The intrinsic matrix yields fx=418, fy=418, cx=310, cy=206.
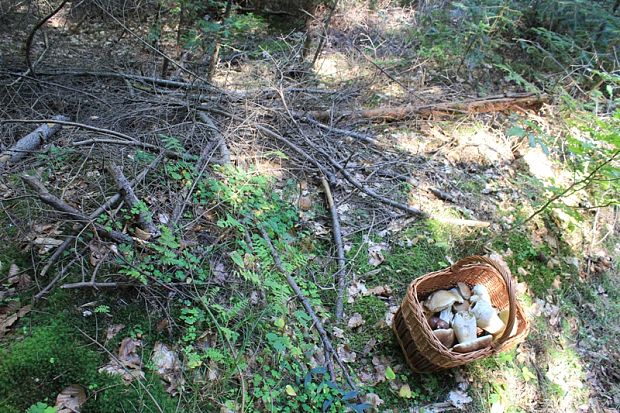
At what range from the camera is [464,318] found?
3.01m

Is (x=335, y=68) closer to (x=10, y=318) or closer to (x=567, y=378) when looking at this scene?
(x=567, y=378)

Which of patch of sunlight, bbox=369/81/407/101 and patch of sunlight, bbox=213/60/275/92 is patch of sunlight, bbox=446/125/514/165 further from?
patch of sunlight, bbox=213/60/275/92

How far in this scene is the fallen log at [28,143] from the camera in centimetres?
→ 337

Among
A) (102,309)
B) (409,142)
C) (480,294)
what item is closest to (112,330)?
(102,309)

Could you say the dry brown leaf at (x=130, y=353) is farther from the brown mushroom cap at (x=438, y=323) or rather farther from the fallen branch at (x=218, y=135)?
the brown mushroom cap at (x=438, y=323)

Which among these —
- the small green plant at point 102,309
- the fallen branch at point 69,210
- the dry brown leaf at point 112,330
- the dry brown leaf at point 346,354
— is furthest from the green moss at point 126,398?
the dry brown leaf at point 346,354

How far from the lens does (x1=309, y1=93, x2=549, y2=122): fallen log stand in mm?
5301

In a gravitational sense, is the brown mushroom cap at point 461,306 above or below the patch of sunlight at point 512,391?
above

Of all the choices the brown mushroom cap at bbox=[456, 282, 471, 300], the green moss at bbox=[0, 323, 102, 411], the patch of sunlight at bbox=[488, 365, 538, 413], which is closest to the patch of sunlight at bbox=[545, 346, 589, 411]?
the patch of sunlight at bbox=[488, 365, 538, 413]

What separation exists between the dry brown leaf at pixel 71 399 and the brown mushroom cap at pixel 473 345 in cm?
229

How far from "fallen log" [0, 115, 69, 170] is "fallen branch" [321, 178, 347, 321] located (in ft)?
8.35

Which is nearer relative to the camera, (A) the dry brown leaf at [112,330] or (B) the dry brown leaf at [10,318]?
(B) the dry brown leaf at [10,318]

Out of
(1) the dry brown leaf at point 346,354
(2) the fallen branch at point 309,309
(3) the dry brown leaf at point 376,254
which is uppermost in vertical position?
(2) the fallen branch at point 309,309

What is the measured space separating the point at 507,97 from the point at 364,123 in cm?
220
